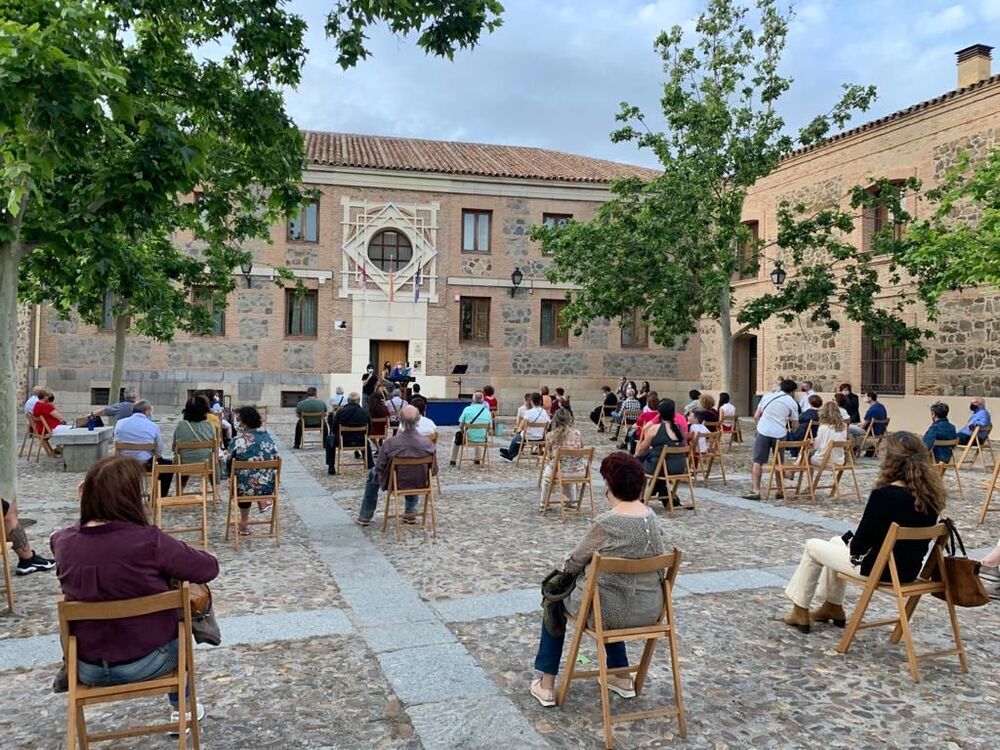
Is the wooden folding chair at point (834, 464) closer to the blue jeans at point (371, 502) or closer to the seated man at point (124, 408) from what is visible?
the blue jeans at point (371, 502)

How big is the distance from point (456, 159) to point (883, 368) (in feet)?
46.3

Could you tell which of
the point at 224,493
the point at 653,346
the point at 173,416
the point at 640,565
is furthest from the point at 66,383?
the point at 640,565

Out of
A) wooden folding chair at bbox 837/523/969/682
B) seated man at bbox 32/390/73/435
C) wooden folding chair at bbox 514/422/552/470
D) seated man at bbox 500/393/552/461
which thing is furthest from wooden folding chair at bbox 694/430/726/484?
seated man at bbox 32/390/73/435

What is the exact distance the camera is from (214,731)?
3.23 m

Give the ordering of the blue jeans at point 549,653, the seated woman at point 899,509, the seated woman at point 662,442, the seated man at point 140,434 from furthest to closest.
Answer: the seated woman at point 662,442, the seated man at point 140,434, the seated woman at point 899,509, the blue jeans at point 549,653

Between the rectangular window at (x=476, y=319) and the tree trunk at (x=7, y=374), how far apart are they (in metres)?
17.0

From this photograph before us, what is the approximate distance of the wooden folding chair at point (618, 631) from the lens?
3.12 m

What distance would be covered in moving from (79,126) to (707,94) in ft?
43.6

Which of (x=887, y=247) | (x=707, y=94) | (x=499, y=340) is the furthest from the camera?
(x=499, y=340)

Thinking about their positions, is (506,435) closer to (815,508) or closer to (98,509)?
(815,508)

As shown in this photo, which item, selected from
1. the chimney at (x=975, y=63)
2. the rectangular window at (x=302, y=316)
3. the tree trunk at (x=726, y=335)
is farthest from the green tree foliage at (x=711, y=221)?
the rectangular window at (x=302, y=316)

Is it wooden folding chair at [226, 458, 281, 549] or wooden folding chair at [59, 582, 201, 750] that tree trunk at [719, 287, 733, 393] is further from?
wooden folding chair at [59, 582, 201, 750]

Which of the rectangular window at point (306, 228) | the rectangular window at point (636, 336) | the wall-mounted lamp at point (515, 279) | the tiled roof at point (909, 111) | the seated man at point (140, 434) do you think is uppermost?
the tiled roof at point (909, 111)

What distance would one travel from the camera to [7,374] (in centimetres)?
672
